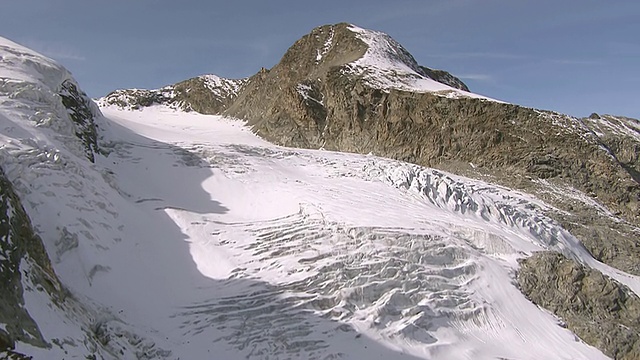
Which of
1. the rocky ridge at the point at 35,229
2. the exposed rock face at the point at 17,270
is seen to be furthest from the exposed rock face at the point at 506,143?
the exposed rock face at the point at 17,270

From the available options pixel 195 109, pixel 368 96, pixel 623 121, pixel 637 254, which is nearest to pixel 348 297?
pixel 637 254

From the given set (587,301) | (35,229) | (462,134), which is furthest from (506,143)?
(35,229)

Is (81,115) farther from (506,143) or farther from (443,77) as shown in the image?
(443,77)

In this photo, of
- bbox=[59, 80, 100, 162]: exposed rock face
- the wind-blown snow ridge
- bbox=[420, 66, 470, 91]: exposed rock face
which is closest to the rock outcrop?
bbox=[59, 80, 100, 162]: exposed rock face

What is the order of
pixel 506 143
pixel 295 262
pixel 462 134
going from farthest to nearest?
pixel 462 134 < pixel 506 143 < pixel 295 262

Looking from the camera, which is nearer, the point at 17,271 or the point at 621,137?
the point at 17,271

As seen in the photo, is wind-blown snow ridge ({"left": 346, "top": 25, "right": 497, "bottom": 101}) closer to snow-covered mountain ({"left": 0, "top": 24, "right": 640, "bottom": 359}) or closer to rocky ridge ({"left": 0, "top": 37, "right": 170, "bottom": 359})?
snow-covered mountain ({"left": 0, "top": 24, "right": 640, "bottom": 359})
